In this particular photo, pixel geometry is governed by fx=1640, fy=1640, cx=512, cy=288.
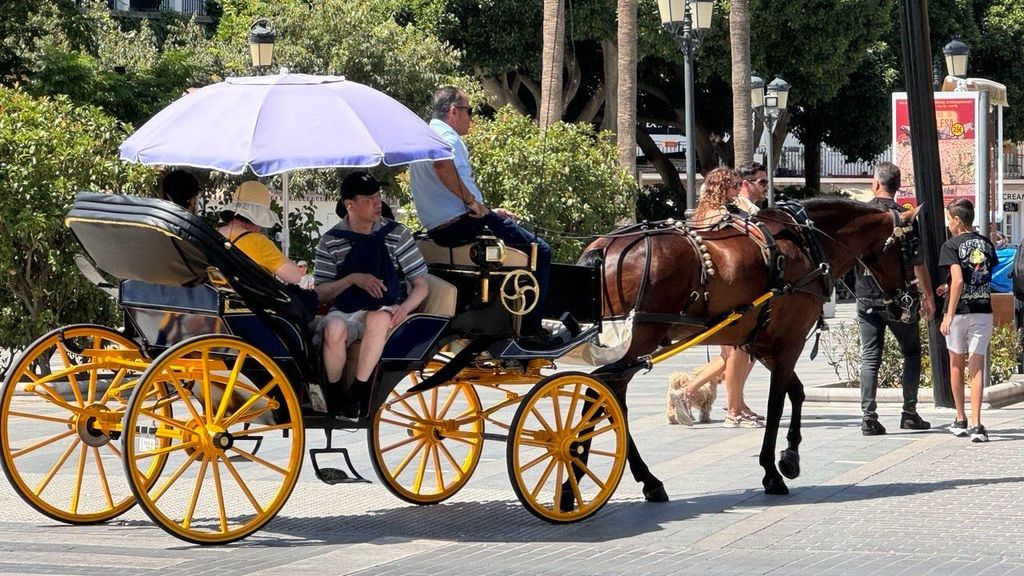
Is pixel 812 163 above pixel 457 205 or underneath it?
underneath

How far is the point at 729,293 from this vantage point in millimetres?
9922

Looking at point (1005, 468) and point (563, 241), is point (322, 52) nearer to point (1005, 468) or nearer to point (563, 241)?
point (563, 241)

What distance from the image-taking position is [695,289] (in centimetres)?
977

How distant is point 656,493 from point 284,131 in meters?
3.12

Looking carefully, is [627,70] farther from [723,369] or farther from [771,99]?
[723,369]

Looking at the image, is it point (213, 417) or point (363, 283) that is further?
point (363, 283)

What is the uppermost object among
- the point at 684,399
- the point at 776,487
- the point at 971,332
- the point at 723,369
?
the point at 971,332

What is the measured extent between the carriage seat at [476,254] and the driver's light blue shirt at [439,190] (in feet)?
0.46

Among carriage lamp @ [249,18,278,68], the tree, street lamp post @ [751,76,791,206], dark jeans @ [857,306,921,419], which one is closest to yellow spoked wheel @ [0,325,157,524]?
dark jeans @ [857,306,921,419]

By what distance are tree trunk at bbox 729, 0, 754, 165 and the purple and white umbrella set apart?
2037cm

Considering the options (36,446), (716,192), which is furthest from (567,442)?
(716,192)

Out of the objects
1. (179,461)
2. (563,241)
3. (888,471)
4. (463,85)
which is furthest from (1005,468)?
(463,85)

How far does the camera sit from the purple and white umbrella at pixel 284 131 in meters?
8.16

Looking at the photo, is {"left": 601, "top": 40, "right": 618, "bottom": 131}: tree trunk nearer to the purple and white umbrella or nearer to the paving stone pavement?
the paving stone pavement
